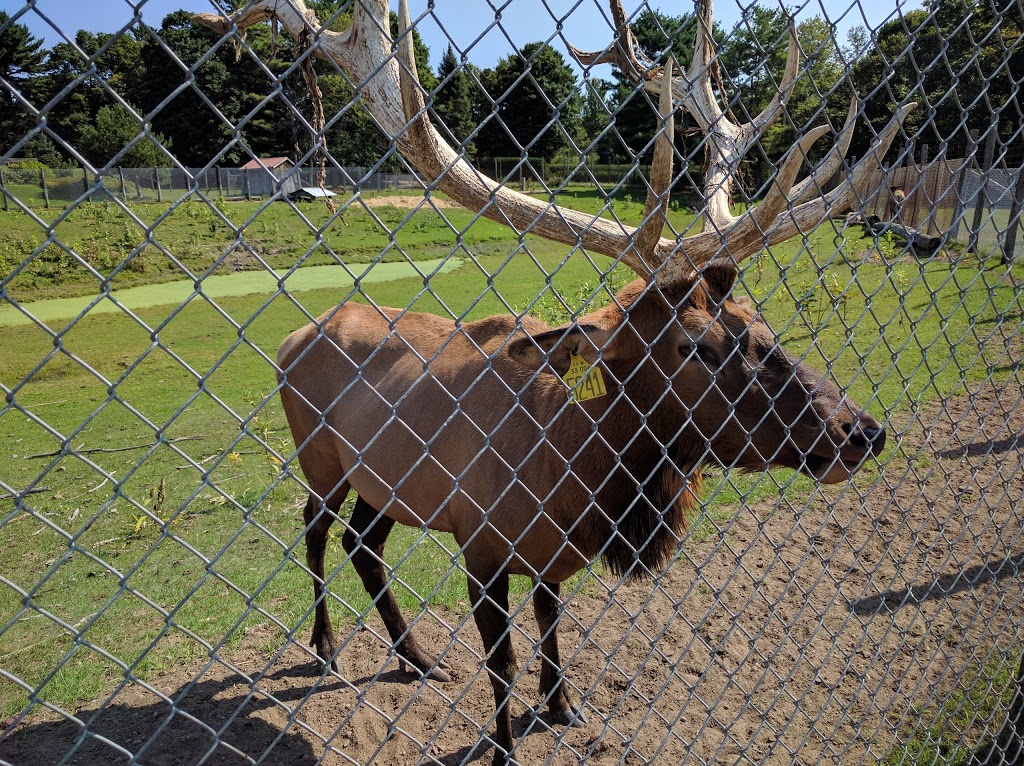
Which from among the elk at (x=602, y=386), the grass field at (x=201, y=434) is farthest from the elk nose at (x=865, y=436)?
the grass field at (x=201, y=434)

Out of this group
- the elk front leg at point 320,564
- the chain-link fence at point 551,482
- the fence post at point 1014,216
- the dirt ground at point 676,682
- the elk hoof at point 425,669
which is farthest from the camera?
the elk front leg at point 320,564

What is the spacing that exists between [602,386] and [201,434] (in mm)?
8028

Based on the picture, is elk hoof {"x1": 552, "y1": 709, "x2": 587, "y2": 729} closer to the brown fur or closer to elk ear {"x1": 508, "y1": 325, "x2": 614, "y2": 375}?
the brown fur

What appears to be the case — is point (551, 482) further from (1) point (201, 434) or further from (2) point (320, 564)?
(1) point (201, 434)

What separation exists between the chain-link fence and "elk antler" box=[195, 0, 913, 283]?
0.01 meters

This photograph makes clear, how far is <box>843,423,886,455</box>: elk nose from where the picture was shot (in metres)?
2.47

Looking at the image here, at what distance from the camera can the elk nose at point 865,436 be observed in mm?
2471

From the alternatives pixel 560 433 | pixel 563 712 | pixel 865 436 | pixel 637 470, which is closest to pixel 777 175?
pixel 865 436

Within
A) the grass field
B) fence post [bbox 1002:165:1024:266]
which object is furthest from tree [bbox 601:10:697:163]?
fence post [bbox 1002:165:1024:266]

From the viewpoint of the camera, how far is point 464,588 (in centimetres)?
498

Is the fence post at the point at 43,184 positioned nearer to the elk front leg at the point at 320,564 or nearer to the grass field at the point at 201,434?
the grass field at the point at 201,434

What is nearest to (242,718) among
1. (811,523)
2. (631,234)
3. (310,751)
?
(310,751)

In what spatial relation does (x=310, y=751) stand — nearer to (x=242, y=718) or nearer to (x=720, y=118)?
(x=242, y=718)

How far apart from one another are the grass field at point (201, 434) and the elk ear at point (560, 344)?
0.80 ft
